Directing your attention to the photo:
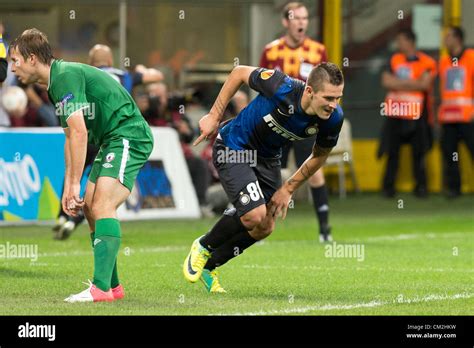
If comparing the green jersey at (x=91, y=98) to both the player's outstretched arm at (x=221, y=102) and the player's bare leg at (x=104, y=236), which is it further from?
the player's outstretched arm at (x=221, y=102)

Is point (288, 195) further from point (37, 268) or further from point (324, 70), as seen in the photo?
point (37, 268)

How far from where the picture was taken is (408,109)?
21.0 m

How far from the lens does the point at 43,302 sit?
9148 millimetres

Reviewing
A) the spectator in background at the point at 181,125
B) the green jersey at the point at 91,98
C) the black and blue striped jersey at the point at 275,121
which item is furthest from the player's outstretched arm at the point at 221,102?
the spectator in background at the point at 181,125

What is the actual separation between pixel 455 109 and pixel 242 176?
11838mm

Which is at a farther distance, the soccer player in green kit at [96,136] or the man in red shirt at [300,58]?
the man in red shirt at [300,58]

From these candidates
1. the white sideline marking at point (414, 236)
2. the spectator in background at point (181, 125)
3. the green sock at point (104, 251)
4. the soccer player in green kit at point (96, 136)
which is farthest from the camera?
the spectator in background at point (181, 125)

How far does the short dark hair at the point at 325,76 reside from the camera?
906cm

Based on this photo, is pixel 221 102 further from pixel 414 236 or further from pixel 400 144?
pixel 400 144

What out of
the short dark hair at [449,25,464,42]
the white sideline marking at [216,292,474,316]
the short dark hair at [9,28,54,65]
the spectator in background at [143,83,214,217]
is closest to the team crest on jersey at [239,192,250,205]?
the white sideline marking at [216,292,474,316]

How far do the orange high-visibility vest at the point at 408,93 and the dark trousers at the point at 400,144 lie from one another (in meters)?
0.14

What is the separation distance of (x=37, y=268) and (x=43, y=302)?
2.42 metres
